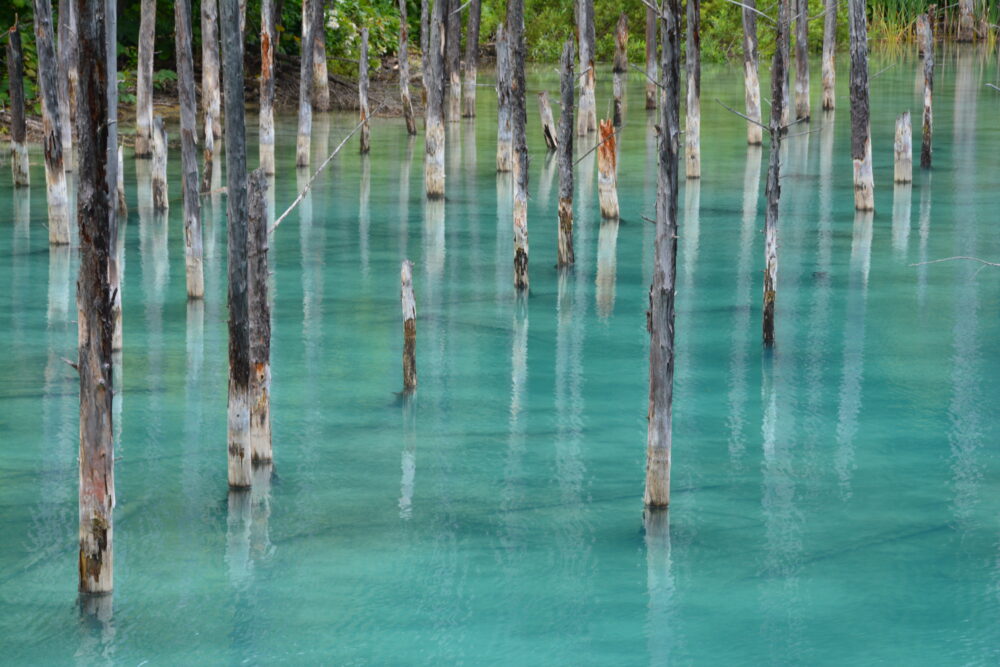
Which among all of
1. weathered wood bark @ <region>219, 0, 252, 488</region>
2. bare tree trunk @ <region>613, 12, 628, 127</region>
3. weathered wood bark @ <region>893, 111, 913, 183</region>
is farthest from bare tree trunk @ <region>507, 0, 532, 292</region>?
bare tree trunk @ <region>613, 12, 628, 127</region>

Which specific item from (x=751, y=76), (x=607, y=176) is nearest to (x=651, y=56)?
(x=751, y=76)

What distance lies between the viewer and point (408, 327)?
418 inches

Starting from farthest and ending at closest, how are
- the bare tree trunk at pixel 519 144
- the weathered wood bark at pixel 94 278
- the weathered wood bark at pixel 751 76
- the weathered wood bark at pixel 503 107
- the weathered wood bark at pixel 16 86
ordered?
1. the weathered wood bark at pixel 751 76
2. the weathered wood bark at pixel 503 107
3. the weathered wood bark at pixel 16 86
4. the bare tree trunk at pixel 519 144
5. the weathered wood bark at pixel 94 278

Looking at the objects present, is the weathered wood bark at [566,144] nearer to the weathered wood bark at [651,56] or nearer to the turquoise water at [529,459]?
the turquoise water at [529,459]

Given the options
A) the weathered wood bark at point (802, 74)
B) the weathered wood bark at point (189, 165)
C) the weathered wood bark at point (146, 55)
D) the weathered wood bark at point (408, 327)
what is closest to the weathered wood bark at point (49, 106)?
the weathered wood bark at point (189, 165)

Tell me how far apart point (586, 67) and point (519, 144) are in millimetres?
7982

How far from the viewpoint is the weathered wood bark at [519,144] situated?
45.8ft

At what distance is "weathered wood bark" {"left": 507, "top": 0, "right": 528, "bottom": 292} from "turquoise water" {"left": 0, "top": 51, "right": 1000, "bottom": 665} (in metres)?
0.39

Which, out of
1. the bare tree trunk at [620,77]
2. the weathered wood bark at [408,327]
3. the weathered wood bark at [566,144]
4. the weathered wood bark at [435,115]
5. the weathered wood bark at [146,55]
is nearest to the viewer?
the weathered wood bark at [408,327]

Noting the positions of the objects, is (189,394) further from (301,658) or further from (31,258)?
(31,258)

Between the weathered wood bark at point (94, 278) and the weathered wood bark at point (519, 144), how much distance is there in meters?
7.44

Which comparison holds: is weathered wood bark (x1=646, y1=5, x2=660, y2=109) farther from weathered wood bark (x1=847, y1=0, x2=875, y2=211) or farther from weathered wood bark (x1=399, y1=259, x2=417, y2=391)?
weathered wood bark (x1=399, y1=259, x2=417, y2=391)

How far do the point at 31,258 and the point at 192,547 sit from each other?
854 centimetres

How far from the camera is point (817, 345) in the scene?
12508mm
